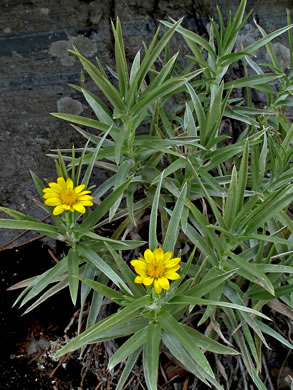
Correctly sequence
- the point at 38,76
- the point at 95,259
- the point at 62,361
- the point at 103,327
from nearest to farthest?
the point at 103,327 → the point at 95,259 → the point at 62,361 → the point at 38,76

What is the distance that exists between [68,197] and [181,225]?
1.06 feet

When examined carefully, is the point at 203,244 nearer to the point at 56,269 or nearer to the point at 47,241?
the point at 56,269

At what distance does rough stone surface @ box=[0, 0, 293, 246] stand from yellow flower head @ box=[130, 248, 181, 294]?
0.68 meters

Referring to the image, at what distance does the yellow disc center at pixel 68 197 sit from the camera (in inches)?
40.7

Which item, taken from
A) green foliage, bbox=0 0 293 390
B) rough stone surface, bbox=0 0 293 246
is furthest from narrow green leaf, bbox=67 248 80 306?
rough stone surface, bbox=0 0 293 246

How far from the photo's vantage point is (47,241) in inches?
62.1

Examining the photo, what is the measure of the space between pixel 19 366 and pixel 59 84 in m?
0.98

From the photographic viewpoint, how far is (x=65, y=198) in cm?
104

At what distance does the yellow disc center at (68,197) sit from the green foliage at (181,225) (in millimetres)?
61

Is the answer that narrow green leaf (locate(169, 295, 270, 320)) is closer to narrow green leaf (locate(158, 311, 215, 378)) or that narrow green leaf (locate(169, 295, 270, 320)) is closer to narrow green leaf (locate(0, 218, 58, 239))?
narrow green leaf (locate(158, 311, 215, 378))

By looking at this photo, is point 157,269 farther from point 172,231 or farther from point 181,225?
point 181,225

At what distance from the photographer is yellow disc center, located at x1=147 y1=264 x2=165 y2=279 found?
96cm

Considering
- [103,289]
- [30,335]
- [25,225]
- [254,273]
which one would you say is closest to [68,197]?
[25,225]

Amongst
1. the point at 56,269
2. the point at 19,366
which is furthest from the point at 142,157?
the point at 19,366
